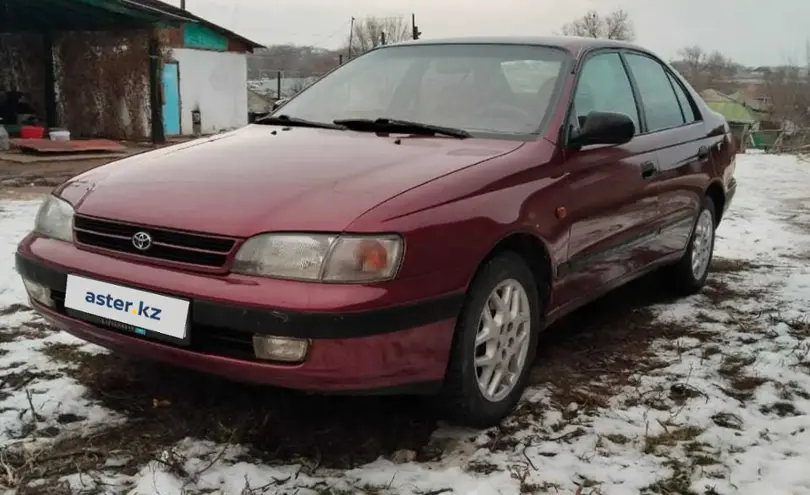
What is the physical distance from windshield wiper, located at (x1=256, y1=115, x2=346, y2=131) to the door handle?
1.49 meters

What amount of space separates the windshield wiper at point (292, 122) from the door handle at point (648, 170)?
1.49 meters

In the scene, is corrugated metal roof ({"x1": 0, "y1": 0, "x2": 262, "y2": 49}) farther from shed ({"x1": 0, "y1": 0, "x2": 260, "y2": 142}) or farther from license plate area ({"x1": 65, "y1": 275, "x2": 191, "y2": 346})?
license plate area ({"x1": 65, "y1": 275, "x2": 191, "y2": 346})

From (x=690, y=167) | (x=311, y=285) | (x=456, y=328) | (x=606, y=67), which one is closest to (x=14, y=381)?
(x=311, y=285)

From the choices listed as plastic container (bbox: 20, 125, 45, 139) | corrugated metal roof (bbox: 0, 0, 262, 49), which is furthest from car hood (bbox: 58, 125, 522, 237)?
plastic container (bbox: 20, 125, 45, 139)

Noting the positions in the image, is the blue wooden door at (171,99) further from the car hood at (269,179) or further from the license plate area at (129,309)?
the license plate area at (129,309)

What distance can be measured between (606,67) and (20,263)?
279cm

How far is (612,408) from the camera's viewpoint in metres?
3.15

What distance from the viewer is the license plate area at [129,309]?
8.16 feet

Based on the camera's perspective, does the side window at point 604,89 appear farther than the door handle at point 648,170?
No

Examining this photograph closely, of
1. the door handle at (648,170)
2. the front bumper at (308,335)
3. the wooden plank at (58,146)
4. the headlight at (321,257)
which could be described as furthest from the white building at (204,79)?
the headlight at (321,257)

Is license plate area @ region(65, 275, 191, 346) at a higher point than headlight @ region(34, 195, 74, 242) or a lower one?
lower

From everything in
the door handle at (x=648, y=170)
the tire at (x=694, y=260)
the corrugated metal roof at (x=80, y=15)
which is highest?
the corrugated metal roof at (x=80, y=15)

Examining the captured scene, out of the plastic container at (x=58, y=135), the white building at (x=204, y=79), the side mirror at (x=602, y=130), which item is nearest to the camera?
the side mirror at (x=602, y=130)

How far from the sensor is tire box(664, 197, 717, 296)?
4871 millimetres
